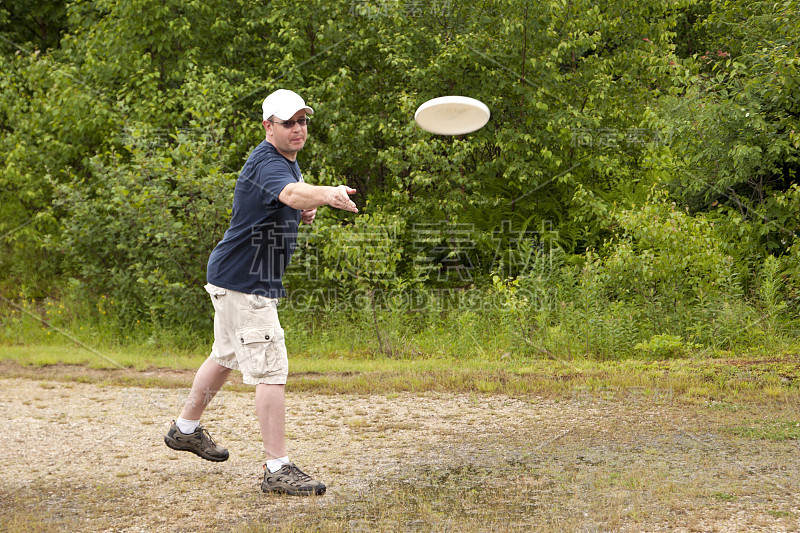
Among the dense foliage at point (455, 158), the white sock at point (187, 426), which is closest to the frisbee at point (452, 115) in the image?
the dense foliage at point (455, 158)

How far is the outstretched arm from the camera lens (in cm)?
444

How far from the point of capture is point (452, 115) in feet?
24.1

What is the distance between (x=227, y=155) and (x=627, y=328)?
5.78 meters

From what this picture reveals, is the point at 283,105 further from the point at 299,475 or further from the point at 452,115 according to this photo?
the point at 452,115

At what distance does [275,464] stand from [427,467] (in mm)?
1052

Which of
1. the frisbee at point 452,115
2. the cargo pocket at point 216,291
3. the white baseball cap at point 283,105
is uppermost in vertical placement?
the frisbee at point 452,115

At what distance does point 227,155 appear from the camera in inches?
427

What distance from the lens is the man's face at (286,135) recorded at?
495 centimetres

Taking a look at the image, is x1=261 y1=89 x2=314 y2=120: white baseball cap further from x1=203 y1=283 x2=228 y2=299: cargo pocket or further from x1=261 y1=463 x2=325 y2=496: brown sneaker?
x1=261 y1=463 x2=325 y2=496: brown sneaker

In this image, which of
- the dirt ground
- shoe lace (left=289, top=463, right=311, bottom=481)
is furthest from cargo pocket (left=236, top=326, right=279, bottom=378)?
the dirt ground

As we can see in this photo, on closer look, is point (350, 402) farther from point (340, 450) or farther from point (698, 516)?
point (698, 516)

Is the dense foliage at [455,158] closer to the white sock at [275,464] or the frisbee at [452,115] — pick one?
the frisbee at [452,115]

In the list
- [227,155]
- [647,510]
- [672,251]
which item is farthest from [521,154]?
[647,510]

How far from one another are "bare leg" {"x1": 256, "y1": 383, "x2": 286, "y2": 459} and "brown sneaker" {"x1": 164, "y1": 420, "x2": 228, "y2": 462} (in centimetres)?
66
